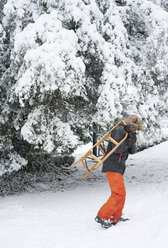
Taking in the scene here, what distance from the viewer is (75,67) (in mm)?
5094

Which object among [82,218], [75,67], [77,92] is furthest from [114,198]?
[75,67]

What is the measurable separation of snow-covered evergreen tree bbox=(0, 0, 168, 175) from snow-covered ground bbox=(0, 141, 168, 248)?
4.43ft

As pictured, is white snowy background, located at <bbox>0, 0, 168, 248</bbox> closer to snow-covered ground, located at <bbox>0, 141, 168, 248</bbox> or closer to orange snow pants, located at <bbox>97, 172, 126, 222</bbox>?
snow-covered ground, located at <bbox>0, 141, 168, 248</bbox>

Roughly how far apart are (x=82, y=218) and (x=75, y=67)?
2846 mm

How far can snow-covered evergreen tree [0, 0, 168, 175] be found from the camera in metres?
5.14

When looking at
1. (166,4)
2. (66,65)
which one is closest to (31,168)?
(66,65)

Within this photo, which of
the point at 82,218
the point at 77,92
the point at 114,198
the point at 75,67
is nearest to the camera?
the point at 114,198

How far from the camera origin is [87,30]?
5.62 meters

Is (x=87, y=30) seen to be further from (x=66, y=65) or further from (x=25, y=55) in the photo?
(x=25, y=55)

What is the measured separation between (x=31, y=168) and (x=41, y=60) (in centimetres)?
517

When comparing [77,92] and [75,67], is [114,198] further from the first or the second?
[75,67]

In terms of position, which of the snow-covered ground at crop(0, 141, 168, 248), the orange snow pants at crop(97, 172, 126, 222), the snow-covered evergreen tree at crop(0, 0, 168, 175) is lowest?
the snow-covered ground at crop(0, 141, 168, 248)

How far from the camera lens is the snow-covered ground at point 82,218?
3.68 m

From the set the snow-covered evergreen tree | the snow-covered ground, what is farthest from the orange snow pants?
the snow-covered evergreen tree
